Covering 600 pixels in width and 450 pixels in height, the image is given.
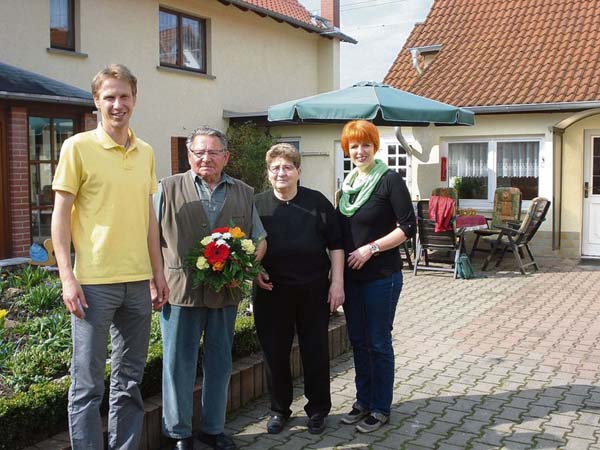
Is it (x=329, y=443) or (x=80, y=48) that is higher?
(x=80, y=48)

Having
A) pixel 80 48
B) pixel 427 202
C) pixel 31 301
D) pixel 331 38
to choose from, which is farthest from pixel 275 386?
pixel 331 38

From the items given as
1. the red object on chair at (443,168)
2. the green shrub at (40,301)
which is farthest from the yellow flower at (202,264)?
the red object on chair at (443,168)

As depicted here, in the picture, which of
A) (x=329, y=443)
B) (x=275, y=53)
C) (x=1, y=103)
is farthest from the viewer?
(x=275, y=53)

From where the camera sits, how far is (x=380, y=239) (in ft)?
13.8

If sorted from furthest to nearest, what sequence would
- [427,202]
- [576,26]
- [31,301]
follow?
[576,26] → [427,202] → [31,301]

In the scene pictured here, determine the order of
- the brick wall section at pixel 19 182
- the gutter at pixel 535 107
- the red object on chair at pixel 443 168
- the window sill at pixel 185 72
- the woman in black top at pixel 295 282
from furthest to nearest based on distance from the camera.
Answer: the window sill at pixel 185 72
the red object on chair at pixel 443 168
the gutter at pixel 535 107
the brick wall section at pixel 19 182
the woman in black top at pixel 295 282

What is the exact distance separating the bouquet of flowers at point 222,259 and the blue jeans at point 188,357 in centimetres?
25

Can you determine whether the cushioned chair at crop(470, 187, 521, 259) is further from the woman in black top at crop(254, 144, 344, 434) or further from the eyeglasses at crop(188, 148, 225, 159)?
the eyeglasses at crop(188, 148, 225, 159)

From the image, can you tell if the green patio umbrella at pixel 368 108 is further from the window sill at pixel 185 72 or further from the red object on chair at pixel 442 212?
the window sill at pixel 185 72

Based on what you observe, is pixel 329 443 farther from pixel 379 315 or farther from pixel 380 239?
pixel 380 239

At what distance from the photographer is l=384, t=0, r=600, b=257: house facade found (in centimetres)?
1238

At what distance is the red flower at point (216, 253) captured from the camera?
11.7 ft

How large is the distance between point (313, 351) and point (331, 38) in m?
16.4

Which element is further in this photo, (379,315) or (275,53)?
(275,53)
